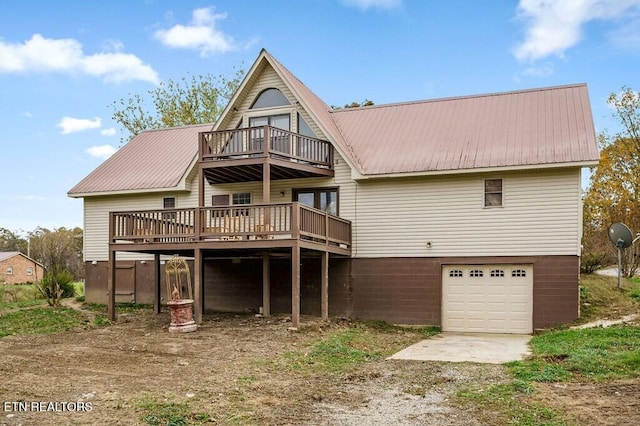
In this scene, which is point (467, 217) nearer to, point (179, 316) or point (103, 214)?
point (179, 316)

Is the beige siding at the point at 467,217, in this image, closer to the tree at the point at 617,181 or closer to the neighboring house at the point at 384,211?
the neighboring house at the point at 384,211

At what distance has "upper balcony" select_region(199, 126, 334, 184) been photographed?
17.6 meters

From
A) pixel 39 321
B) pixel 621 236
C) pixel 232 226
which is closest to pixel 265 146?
pixel 232 226

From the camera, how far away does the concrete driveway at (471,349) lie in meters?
13.0

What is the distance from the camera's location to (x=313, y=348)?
44.5 feet

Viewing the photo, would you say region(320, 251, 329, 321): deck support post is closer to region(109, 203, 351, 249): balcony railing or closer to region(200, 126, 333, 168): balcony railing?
region(109, 203, 351, 249): balcony railing

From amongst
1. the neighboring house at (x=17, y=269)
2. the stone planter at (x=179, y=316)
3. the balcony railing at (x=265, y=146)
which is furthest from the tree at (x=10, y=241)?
the stone planter at (x=179, y=316)

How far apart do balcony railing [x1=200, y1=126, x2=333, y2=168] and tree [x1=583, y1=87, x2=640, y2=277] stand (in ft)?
68.0

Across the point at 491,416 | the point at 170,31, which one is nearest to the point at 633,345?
the point at 491,416

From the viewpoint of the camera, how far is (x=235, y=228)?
54.8ft

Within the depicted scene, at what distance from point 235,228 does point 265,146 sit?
8.21 ft

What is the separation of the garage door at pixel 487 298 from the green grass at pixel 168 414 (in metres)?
11.6

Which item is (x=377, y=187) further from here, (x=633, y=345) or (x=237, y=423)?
(x=237, y=423)

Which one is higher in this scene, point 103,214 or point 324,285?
point 103,214
